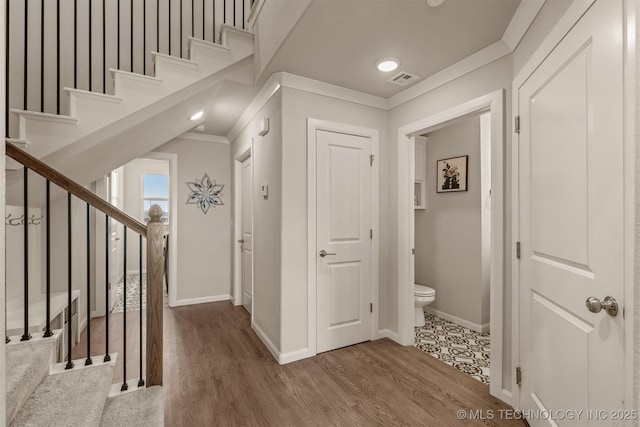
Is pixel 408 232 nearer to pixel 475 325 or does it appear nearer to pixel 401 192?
pixel 401 192

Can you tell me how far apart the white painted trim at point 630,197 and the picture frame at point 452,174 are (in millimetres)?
2395

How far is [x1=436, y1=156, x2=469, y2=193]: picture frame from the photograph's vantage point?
10.8 feet

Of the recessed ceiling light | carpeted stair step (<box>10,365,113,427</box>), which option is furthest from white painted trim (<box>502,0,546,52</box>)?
carpeted stair step (<box>10,365,113,427</box>)

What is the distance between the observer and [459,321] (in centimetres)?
326

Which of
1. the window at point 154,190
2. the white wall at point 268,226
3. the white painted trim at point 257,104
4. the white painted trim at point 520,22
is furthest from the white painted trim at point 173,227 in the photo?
the white painted trim at point 520,22

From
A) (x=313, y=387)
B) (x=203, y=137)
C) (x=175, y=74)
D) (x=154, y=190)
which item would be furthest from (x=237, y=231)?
(x=154, y=190)

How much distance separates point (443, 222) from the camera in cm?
352

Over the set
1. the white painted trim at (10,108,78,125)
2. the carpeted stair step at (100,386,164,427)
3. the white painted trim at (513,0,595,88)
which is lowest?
the carpeted stair step at (100,386,164,427)

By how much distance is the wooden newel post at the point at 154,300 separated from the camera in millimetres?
1687

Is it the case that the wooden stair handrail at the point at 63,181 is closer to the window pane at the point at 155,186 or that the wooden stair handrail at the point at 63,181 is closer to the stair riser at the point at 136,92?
the stair riser at the point at 136,92

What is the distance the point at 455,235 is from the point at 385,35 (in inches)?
90.4

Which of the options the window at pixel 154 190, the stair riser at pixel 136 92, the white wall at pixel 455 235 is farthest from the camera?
the window at pixel 154 190

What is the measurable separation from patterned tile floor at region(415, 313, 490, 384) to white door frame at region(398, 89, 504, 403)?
24cm

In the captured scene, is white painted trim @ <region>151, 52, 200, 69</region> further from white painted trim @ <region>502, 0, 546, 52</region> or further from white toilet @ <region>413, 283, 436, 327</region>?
white toilet @ <region>413, 283, 436, 327</region>
